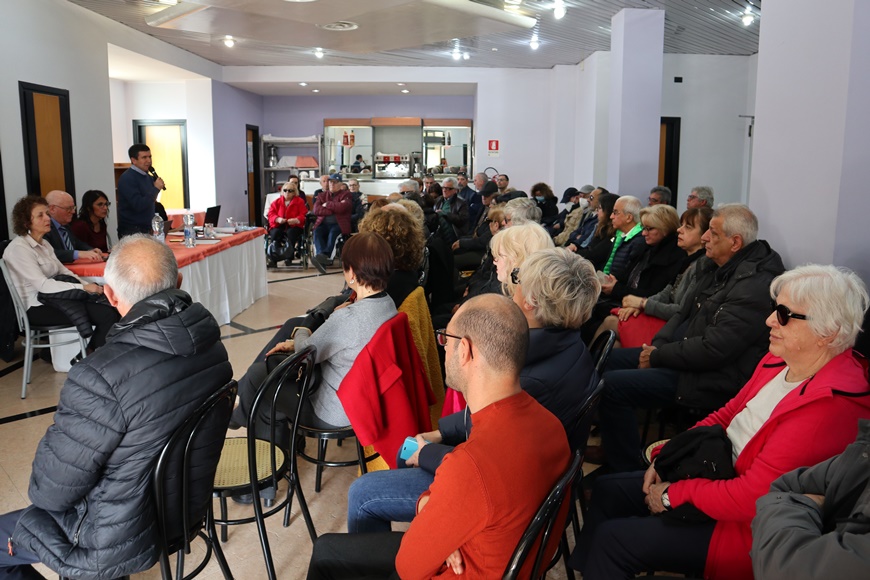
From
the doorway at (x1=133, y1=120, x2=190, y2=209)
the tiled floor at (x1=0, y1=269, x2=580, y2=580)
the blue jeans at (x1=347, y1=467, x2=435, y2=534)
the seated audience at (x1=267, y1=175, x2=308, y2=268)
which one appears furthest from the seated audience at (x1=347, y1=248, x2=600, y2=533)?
the doorway at (x1=133, y1=120, x2=190, y2=209)

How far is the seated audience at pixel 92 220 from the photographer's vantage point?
5602 millimetres

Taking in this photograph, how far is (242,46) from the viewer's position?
10.3 m

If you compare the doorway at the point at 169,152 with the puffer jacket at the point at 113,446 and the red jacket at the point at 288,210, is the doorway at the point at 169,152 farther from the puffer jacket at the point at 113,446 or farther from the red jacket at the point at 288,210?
the puffer jacket at the point at 113,446

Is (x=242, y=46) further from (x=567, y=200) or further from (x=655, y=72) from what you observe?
(x=655, y=72)

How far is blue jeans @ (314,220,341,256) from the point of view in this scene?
33.4 feet

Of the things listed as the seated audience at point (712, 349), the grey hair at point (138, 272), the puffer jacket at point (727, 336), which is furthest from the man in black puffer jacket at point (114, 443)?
the puffer jacket at point (727, 336)

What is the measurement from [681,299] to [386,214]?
1613 mm

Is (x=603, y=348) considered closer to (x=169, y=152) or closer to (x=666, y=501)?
(x=666, y=501)

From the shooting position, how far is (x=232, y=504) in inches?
116

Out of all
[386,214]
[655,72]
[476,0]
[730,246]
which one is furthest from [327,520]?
[655,72]

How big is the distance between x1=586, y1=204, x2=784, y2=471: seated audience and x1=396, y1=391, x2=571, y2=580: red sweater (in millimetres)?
1643

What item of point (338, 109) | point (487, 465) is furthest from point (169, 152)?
point (487, 465)

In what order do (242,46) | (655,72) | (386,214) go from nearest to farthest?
(386,214) → (655,72) → (242,46)

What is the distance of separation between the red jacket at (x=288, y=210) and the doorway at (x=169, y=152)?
7.57ft
